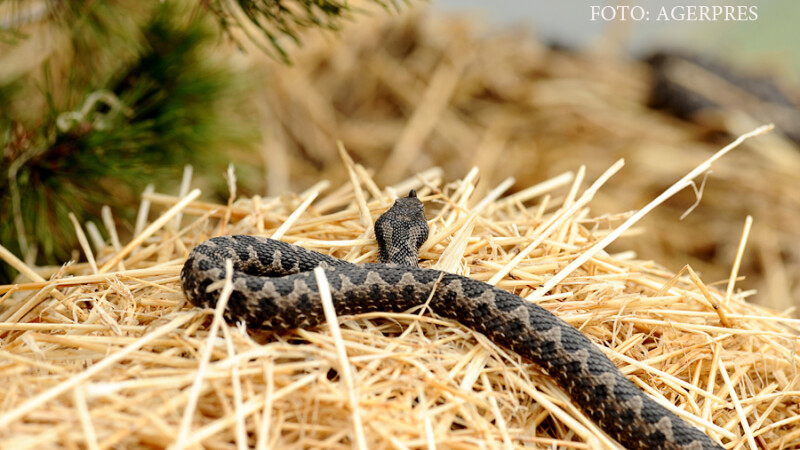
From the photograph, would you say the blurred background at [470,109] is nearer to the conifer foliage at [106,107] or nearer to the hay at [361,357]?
the conifer foliage at [106,107]

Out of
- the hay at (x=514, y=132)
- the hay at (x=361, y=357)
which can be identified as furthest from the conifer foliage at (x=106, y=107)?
the hay at (x=514, y=132)

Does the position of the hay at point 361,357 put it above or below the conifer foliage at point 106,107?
below

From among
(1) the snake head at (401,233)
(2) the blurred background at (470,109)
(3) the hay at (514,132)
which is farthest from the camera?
(3) the hay at (514,132)

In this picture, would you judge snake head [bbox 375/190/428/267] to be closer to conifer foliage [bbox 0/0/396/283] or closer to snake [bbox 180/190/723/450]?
snake [bbox 180/190/723/450]

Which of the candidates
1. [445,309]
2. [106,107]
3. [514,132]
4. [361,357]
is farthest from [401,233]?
[514,132]

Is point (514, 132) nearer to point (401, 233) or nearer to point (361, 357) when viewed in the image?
point (401, 233)

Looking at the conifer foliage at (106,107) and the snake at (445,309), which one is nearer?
the snake at (445,309)

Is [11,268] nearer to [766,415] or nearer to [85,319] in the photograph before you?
[85,319]
